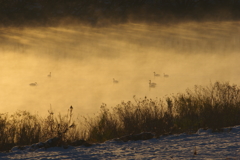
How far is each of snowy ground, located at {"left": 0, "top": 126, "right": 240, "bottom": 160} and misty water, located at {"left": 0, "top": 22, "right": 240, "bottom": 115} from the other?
1911 cm

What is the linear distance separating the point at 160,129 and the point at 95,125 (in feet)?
8.43

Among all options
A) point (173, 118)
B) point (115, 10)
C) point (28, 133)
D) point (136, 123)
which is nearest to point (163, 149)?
point (136, 123)

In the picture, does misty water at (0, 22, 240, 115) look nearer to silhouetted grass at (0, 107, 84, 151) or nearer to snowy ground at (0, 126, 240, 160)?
silhouetted grass at (0, 107, 84, 151)

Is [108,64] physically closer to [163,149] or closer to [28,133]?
[28,133]

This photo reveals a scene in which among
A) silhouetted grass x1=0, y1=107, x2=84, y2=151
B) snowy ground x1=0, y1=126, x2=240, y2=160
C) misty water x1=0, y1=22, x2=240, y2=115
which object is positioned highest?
misty water x1=0, y1=22, x2=240, y2=115

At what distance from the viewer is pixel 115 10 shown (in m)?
98.9

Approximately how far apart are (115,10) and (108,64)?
41835mm

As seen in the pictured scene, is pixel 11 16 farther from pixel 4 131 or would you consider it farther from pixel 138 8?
pixel 4 131

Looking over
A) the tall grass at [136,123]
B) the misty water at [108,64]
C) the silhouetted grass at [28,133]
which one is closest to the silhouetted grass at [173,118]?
the tall grass at [136,123]

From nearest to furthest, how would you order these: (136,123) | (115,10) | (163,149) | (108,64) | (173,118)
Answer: (163,149), (136,123), (173,118), (108,64), (115,10)

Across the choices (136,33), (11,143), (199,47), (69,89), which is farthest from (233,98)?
(136,33)

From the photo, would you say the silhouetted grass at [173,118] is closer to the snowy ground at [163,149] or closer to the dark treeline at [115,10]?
the snowy ground at [163,149]

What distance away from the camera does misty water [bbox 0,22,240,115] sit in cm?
3981

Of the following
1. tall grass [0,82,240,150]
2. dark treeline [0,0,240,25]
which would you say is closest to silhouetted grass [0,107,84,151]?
tall grass [0,82,240,150]
